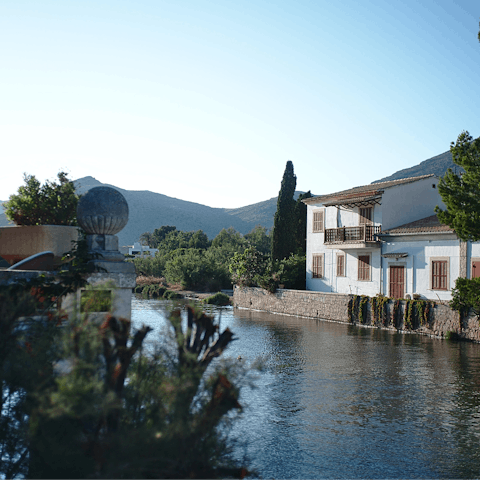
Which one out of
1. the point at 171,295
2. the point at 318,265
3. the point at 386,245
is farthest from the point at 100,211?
the point at 171,295

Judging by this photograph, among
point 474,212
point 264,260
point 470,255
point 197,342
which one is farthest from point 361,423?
point 264,260

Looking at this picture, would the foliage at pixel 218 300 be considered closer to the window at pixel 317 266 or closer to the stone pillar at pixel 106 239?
the window at pixel 317 266

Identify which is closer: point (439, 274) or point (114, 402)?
point (114, 402)

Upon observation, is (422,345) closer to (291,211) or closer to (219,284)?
(291,211)

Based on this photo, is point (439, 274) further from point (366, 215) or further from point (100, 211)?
point (100, 211)

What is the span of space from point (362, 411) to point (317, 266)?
66.9ft

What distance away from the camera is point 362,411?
34.6 feet

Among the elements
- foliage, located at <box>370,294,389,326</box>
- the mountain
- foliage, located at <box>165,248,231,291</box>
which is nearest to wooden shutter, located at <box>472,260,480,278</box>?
foliage, located at <box>370,294,389,326</box>

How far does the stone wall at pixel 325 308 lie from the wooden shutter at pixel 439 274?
5.87 feet

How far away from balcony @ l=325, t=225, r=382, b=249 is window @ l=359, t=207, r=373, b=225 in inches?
25.9

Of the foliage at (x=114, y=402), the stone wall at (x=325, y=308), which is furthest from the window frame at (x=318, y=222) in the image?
the foliage at (x=114, y=402)

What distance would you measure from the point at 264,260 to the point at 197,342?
2995 centimetres

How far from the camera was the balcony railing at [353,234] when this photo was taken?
26734mm

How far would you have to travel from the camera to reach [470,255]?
73.3ft
